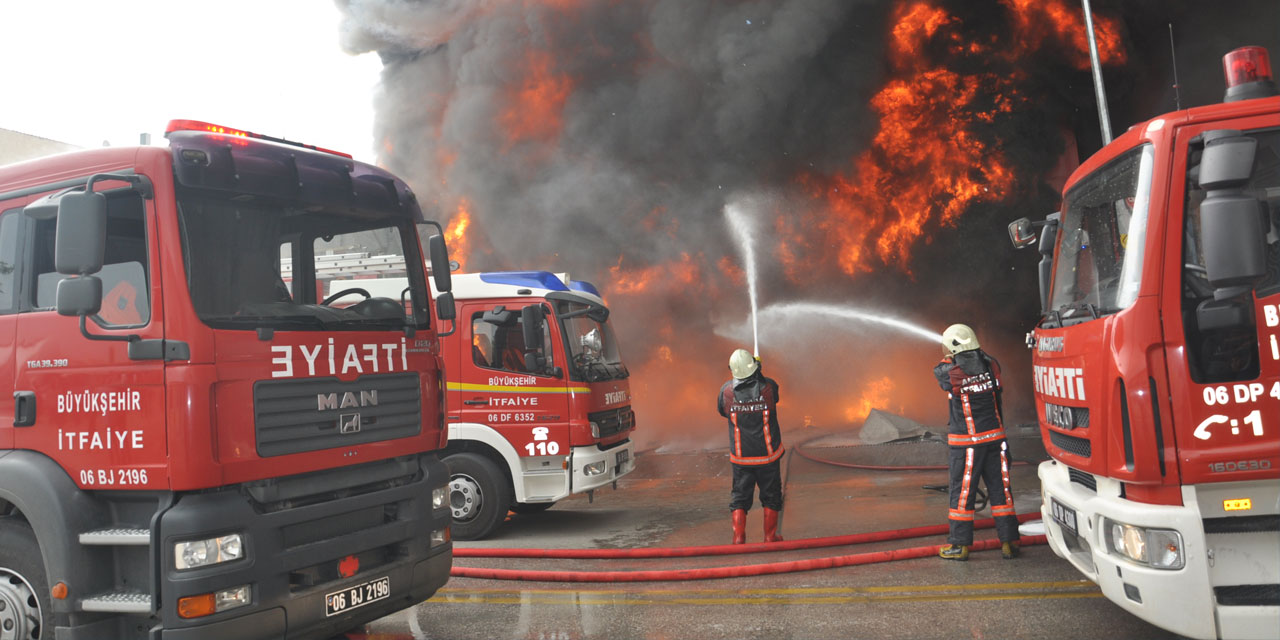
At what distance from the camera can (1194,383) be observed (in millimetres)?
3199

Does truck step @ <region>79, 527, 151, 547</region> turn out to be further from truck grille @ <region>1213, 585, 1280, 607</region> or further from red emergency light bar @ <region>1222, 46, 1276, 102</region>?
red emergency light bar @ <region>1222, 46, 1276, 102</region>

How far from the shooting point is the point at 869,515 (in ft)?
25.4

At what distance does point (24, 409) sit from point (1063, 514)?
506 centimetres

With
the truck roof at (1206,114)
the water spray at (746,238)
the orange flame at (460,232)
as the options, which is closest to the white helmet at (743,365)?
the truck roof at (1206,114)

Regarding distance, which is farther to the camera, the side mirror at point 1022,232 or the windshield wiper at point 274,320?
the side mirror at point 1022,232

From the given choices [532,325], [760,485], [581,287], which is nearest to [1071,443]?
[760,485]

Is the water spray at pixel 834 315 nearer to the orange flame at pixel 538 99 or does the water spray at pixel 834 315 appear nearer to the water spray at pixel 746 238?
the water spray at pixel 746 238

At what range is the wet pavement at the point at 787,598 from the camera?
453cm

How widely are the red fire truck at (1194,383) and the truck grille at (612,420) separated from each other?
484 centimetres

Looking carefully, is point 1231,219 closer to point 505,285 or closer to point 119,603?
point 119,603

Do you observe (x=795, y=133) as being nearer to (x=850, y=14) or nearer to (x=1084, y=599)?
(x=850, y=14)

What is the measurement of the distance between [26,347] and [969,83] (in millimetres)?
16918

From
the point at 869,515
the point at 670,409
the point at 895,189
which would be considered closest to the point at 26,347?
the point at 869,515

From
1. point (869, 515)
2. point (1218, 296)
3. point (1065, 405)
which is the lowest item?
point (869, 515)
